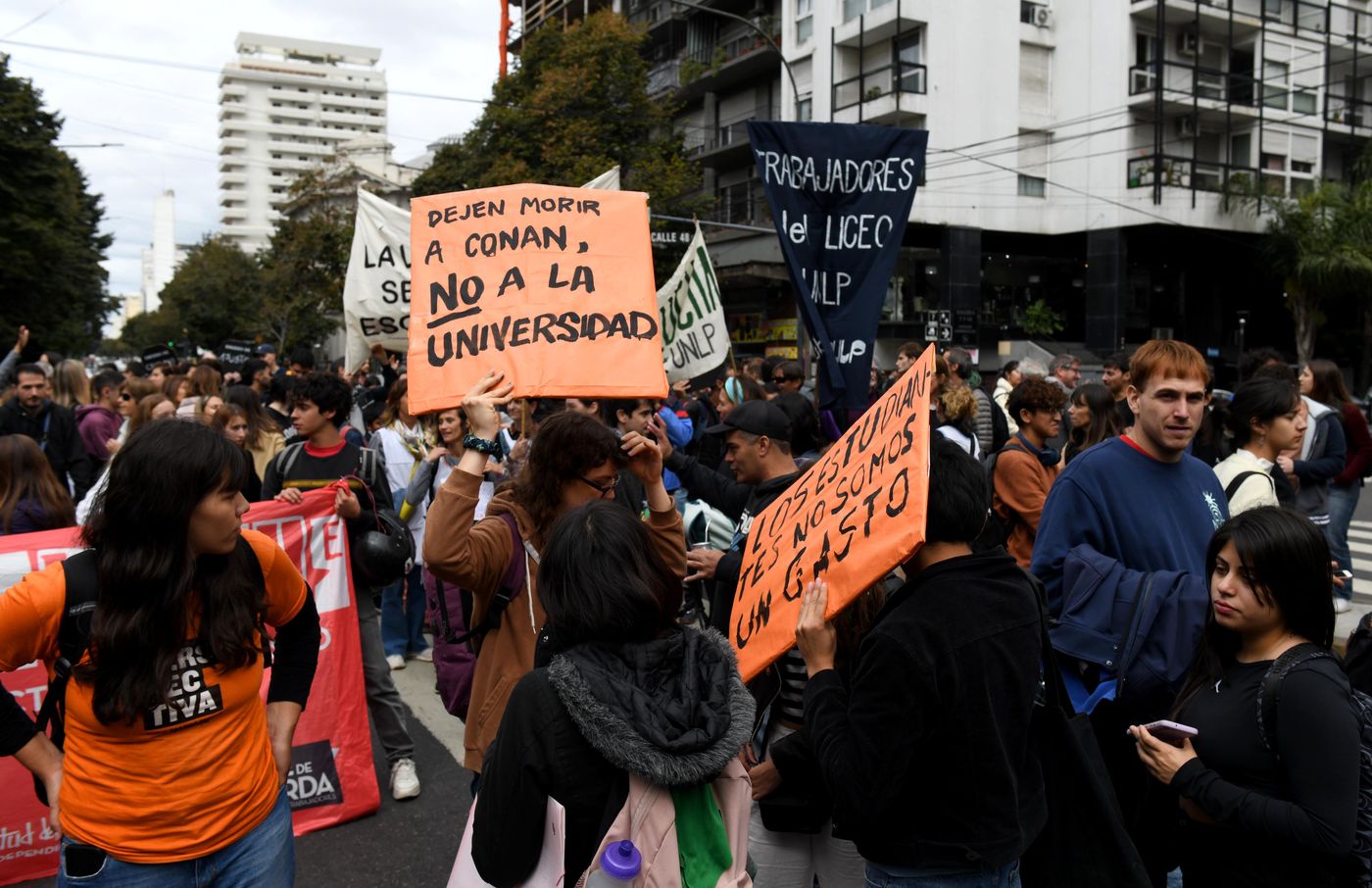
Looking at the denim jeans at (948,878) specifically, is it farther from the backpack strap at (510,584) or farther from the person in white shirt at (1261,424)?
the person in white shirt at (1261,424)

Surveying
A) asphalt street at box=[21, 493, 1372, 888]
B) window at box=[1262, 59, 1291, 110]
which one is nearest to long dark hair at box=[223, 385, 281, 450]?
asphalt street at box=[21, 493, 1372, 888]

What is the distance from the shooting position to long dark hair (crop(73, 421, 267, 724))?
2357 millimetres

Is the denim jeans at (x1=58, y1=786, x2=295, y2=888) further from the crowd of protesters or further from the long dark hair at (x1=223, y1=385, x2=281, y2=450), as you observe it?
the long dark hair at (x1=223, y1=385, x2=281, y2=450)

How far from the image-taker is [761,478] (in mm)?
4090

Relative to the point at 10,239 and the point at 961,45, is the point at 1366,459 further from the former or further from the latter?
the point at 10,239

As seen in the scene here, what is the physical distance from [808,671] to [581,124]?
27.1 metres

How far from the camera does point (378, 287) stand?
753 centimetres

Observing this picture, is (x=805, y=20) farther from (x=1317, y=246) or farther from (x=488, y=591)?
(x=488, y=591)

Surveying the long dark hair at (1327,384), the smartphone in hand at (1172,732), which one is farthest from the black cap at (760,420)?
the long dark hair at (1327,384)

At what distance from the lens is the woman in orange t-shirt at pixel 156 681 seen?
2367mm

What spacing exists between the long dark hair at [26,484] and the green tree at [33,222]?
89.3 ft

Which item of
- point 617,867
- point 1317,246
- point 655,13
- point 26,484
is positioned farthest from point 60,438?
point 655,13

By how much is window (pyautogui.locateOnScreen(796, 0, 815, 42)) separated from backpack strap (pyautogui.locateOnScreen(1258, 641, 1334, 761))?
107 feet

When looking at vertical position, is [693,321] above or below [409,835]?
above
